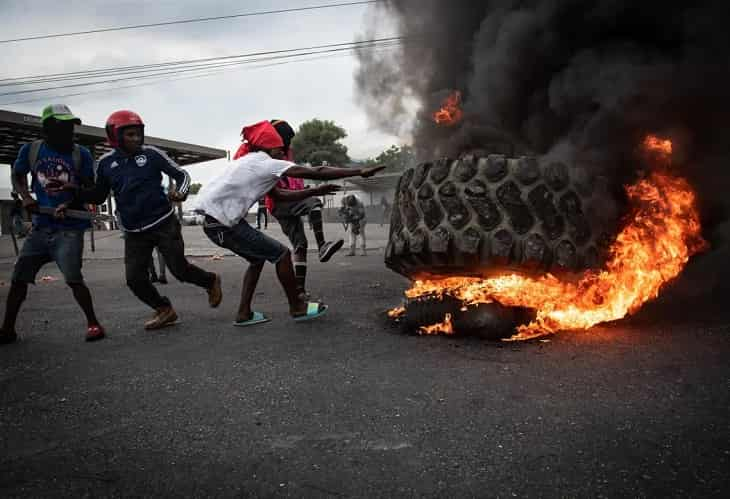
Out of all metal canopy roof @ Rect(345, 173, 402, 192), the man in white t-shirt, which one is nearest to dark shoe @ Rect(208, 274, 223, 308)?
the man in white t-shirt

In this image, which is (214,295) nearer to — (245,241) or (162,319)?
(162,319)

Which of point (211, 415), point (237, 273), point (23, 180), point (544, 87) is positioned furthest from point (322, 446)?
point (237, 273)

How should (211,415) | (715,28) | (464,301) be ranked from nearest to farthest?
1. (211,415)
2. (715,28)
3. (464,301)

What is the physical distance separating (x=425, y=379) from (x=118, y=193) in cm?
313

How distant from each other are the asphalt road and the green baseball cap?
5.92 feet

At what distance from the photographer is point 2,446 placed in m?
2.27

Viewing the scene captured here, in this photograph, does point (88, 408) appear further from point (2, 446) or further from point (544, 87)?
point (544, 87)

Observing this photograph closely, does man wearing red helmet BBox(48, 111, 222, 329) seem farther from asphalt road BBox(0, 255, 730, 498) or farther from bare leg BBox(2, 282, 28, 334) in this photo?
bare leg BBox(2, 282, 28, 334)

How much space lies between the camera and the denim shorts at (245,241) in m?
4.58

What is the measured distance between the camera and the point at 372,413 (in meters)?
2.50

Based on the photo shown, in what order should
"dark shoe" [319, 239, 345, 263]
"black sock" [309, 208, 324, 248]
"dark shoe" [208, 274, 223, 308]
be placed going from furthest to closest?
"black sock" [309, 208, 324, 248] → "dark shoe" [319, 239, 345, 263] → "dark shoe" [208, 274, 223, 308]

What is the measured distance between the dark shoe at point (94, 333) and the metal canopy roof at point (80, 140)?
13.8 meters

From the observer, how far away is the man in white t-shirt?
4430 mm

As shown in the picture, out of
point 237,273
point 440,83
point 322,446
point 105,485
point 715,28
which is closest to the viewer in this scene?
point 105,485
